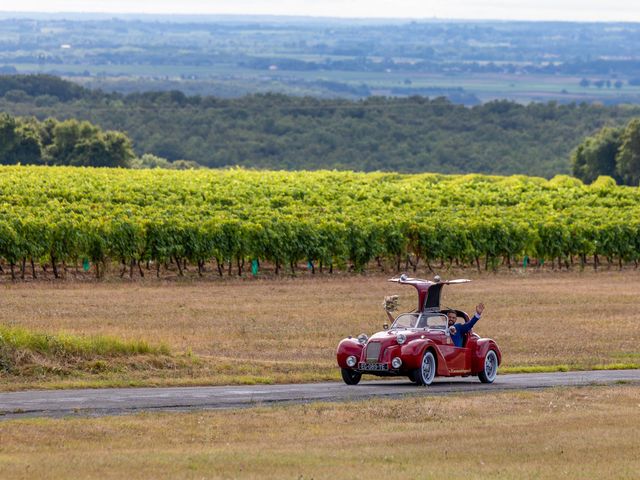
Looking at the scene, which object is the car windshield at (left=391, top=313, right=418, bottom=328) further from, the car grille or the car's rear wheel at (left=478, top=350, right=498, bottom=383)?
the car's rear wheel at (left=478, top=350, right=498, bottom=383)

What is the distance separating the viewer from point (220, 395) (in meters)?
21.4

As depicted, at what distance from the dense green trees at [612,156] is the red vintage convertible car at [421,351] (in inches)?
4047

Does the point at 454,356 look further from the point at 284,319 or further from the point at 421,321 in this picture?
the point at 284,319

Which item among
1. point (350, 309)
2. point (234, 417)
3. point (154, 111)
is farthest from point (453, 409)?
point (154, 111)

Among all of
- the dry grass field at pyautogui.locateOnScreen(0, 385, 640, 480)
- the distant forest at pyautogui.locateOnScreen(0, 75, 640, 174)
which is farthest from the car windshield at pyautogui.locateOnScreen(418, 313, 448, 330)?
the distant forest at pyautogui.locateOnScreen(0, 75, 640, 174)

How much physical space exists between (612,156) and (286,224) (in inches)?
3263

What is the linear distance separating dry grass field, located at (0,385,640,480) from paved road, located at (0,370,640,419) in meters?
0.95

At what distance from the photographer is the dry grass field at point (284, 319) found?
26.4 metres

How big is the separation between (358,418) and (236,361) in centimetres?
839

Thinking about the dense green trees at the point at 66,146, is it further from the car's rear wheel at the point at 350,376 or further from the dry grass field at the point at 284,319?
the car's rear wheel at the point at 350,376

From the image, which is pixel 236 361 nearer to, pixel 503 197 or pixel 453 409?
pixel 453 409

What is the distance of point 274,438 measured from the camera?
16781 mm

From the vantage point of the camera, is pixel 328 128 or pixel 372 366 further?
pixel 328 128

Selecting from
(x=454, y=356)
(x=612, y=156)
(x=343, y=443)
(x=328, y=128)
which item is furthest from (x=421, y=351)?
(x=328, y=128)
